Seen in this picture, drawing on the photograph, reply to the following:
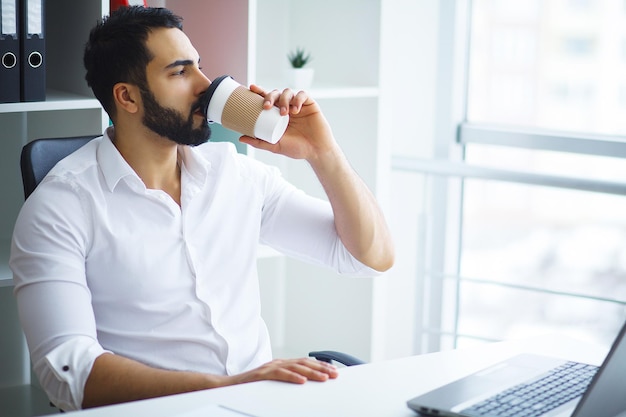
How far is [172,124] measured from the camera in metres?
1.81

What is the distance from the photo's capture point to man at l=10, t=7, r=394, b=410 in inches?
62.5

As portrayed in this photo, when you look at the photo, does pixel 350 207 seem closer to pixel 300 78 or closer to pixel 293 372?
pixel 293 372

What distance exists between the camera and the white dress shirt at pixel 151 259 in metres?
1.59

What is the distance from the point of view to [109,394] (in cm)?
155

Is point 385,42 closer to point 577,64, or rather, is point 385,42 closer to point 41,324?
point 577,64

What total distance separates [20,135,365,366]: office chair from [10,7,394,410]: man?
75 mm

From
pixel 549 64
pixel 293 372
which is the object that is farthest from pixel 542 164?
pixel 293 372

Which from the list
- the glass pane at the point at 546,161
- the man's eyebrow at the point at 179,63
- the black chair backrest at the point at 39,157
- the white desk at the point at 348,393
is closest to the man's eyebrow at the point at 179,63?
the man's eyebrow at the point at 179,63

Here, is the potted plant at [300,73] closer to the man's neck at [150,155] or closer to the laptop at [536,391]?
the man's neck at [150,155]

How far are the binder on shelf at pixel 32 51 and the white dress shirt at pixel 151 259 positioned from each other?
1.13ft

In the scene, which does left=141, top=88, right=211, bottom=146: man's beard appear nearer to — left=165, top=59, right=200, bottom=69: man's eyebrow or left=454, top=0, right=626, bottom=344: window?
left=165, top=59, right=200, bottom=69: man's eyebrow

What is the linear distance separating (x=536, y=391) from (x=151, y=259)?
0.75 metres

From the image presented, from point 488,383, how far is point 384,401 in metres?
0.16

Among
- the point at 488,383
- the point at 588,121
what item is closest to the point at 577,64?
the point at 588,121
